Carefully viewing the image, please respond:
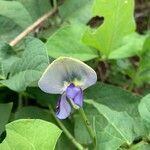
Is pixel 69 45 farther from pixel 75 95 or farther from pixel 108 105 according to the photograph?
pixel 75 95

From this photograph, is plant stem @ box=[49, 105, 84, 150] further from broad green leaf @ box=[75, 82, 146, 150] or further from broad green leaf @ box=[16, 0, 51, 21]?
broad green leaf @ box=[16, 0, 51, 21]

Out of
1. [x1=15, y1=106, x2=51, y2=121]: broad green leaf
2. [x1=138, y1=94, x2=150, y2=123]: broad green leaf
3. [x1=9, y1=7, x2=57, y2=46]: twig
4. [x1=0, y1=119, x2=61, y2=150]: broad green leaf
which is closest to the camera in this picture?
[x1=0, y1=119, x2=61, y2=150]: broad green leaf

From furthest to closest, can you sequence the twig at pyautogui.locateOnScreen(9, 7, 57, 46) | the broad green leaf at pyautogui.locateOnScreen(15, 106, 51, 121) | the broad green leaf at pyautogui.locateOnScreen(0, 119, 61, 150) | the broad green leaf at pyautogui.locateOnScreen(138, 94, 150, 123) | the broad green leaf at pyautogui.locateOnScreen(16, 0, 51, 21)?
the broad green leaf at pyautogui.locateOnScreen(16, 0, 51, 21) → the twig at pyautogui.locateOnScreen(9, 7, 57, 46) → the broad green leaf at pyautogui.locateOnScreen(15, 106, 51, 121) → the broad green leaf at pyautogui.locateOnScreen(138, 94, 150, 123) → the broad green leaf at pyautogui.locateOnScreen(0, 119, 61, 150)

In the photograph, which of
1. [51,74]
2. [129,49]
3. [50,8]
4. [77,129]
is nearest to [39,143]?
[51,74]

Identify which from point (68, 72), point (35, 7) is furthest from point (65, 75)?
point (35, 7)

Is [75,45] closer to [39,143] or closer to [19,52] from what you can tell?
[19,52]

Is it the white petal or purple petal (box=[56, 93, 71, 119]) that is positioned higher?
the white petal

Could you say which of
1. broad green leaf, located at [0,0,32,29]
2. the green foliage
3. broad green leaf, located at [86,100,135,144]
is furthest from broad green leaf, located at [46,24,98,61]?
broad green leaf, located at [86,100,135,144]

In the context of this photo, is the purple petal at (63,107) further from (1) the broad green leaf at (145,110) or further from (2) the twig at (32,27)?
(2) the twig at (32,27)

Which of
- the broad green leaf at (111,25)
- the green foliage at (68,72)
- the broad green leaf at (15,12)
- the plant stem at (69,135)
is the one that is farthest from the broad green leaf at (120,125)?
the broad green leaf at (15,12)
